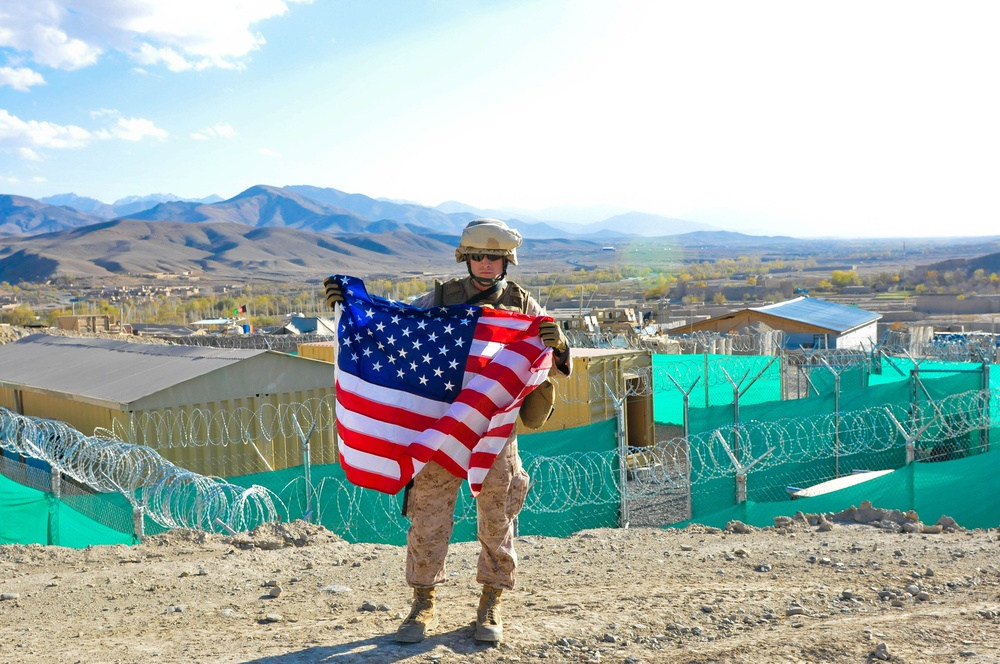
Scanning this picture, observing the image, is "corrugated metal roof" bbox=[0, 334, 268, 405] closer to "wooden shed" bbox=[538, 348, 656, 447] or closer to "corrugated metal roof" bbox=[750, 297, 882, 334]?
"wooden shed" bbox=[538, 348, 656, 447]

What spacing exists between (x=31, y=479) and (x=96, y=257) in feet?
580

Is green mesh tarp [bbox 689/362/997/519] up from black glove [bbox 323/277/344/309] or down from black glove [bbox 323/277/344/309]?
down

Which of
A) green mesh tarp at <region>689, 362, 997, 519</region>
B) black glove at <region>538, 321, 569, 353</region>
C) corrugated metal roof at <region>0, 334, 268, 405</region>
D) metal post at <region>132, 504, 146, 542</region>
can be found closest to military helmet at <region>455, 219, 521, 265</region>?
black glove at <region>538, 321, 569, 353</region>

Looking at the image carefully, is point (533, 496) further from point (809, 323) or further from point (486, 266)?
point (809, 323)

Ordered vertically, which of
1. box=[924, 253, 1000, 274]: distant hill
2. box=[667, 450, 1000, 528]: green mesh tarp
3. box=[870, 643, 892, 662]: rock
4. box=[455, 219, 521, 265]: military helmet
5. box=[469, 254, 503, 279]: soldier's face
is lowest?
box=[924, 253, 1000, 274]: distant hill

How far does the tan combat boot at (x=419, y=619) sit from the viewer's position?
4070 millimetres

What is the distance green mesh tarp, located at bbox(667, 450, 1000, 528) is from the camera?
7.42 metres

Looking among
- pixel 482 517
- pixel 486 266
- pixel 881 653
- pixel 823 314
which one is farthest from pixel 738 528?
pixel 823 314

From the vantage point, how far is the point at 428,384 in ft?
14.3

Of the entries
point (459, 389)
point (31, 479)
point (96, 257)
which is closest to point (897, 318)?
point (31, 479)

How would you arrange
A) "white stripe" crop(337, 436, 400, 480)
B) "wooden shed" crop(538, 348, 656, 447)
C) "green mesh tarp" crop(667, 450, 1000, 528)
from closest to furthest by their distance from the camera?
"white stripe" crop(337, 436, 400, 480) → "green mesh tarp" crop(667, 450, 1000, 528) → "wooden shed" crop(538, 348, 656, 447)

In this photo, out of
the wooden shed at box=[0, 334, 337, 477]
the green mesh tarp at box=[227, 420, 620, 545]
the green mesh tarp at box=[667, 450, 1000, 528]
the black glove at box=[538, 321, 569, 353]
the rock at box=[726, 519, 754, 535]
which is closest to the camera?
the black glove at box=[538, 321, 569, 353]

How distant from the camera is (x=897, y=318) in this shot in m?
51.4

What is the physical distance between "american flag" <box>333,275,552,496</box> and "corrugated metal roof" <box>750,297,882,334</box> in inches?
975
